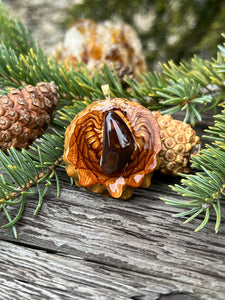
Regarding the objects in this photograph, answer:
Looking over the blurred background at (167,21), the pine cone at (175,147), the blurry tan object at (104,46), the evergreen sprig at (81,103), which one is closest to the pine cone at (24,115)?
the evergreen sprig at (81,103)

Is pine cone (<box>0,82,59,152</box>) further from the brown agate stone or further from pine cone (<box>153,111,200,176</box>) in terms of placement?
pine cone (<box>153,111,200,176</box>)

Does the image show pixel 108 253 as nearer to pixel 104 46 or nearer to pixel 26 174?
pixel 26 174

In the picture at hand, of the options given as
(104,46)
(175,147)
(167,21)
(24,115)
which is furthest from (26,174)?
(167,21)

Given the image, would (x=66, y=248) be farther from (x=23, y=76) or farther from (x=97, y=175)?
(x=23, y=76)

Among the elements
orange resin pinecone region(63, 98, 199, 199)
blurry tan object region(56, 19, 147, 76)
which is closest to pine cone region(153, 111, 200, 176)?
orange resin pinecone region(63, 98, 199, 199)

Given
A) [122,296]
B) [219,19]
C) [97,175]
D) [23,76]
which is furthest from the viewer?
[219,19]

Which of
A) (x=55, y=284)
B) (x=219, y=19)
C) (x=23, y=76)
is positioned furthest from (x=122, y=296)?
(x=219, y=19)
